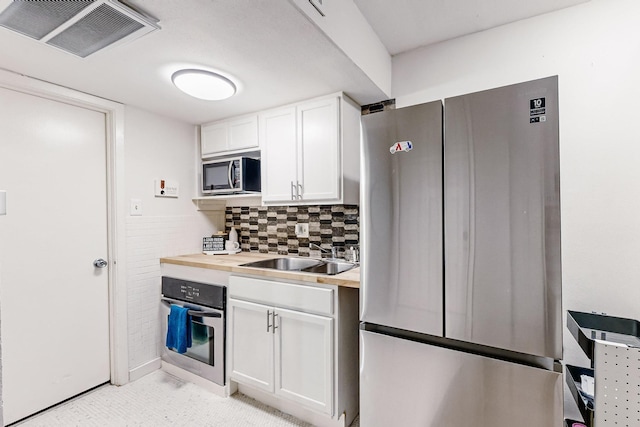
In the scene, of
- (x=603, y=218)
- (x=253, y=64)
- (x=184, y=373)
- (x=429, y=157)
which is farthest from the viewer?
(x=184, y=373)

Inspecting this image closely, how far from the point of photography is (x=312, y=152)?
7.22 ft

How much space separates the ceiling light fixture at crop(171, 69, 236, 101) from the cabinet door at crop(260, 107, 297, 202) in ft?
1.63

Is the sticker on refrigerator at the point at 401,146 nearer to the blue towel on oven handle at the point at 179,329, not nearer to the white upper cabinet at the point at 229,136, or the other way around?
the white upper cabinet at the point at 229,136

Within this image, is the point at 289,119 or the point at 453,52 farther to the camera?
the point at 289,119

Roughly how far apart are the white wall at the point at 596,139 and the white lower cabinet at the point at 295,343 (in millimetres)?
1252

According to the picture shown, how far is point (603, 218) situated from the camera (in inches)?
60.6

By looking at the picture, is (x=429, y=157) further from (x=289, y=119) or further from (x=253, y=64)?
→ (x=289, y=119)

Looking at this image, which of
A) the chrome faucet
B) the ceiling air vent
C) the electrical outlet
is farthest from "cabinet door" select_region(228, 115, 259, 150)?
the ceiling air vent

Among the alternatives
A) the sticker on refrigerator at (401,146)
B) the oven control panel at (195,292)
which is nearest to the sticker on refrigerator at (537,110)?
the sticker on refrigerator at (401,146)

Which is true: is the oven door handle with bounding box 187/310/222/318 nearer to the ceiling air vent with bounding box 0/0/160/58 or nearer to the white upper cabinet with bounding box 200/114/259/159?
the white upper cabinet with bounding box 200/114/259/159

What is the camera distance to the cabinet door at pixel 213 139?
2709 mm

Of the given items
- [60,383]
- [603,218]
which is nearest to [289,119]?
[603,218]

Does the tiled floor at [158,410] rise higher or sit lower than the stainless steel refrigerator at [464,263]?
lower

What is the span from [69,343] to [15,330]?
33 centimetres
